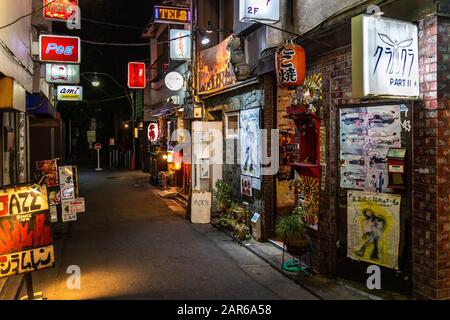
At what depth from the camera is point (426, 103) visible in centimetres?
613

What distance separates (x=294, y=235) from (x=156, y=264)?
10.5ft

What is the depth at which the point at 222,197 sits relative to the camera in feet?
45.7

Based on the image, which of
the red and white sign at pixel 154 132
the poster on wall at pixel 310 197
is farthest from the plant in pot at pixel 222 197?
the red and white sign at pixel 154 132

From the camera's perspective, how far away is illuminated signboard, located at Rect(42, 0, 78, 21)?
15391mm

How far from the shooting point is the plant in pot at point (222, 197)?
45.2ft

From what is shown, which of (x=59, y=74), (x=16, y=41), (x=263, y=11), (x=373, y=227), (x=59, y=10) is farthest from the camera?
(x=59, y=74)

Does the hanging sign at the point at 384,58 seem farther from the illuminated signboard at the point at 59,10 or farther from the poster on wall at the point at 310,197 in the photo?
the illuminated signboard at the point at 59,10

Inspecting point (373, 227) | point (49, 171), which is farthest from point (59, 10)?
point (373, 227)

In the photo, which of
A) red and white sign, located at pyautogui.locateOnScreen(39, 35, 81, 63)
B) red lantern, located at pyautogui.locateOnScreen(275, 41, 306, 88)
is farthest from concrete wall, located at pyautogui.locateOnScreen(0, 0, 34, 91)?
red lantern, located at pyautogui.locateOnScreen(275, 41, 306, 88)

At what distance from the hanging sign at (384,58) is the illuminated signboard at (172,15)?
11.6 meters

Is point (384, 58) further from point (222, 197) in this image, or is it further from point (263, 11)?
point (222, 197)

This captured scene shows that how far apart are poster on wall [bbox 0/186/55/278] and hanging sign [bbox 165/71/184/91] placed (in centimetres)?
1264

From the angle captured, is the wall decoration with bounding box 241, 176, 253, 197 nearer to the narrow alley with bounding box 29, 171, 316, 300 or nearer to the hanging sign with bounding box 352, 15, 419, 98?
the narrow alley with bounding box 29, 171, 316, 300

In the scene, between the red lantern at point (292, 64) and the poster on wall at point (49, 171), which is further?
the poster on wall at point (49, 171)
